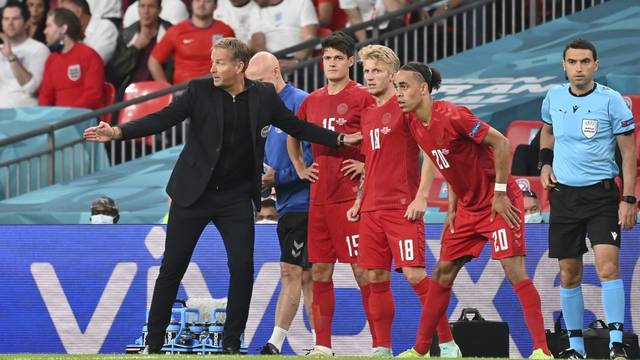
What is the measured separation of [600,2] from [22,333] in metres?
8.75

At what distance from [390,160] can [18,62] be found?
30.8ft

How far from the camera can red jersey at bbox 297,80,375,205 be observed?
12289 mm

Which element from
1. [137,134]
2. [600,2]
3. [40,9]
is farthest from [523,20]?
[137,134]

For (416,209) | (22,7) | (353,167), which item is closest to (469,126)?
(416,209)

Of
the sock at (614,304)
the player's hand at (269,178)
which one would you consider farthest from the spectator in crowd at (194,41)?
the sock at (614,304)

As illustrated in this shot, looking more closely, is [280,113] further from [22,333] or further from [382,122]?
[22,333]

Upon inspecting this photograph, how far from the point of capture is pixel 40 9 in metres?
20.8

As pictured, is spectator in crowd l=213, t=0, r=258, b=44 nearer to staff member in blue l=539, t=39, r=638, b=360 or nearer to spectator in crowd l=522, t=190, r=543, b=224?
spectator in crowd l=522, t=190, r=543, b=224

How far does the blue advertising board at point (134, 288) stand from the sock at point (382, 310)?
1845 mm

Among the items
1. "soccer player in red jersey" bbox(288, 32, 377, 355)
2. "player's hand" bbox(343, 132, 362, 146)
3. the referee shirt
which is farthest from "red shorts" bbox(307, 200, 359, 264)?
the referee shirt

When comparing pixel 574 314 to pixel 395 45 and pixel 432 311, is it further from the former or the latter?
pixel 395 45

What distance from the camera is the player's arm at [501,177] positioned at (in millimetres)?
11047

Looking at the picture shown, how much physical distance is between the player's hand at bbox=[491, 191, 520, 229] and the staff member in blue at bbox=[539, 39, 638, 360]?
2.27 ft

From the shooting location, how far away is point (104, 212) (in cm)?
1600
